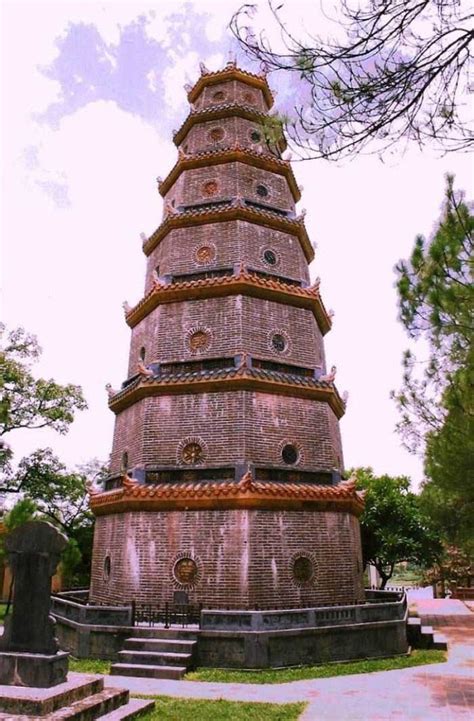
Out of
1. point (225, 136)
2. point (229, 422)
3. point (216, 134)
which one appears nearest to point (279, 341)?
point (229, 422)

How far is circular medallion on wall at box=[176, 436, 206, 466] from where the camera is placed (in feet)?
43.2

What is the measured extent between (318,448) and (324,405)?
122 centimetres

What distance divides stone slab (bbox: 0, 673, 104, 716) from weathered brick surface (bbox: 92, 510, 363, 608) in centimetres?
481

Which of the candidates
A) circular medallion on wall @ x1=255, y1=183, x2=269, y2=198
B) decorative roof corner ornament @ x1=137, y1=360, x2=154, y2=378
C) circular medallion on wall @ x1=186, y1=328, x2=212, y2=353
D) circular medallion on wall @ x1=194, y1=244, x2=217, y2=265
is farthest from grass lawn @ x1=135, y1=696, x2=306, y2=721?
circular medallion on wall @ x1=255, y1=183, x2=269, y2=198

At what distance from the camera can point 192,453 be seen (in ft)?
43.5

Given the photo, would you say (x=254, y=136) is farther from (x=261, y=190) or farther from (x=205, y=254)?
(x=205, y=254)

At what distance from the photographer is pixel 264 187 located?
17266 millimetres

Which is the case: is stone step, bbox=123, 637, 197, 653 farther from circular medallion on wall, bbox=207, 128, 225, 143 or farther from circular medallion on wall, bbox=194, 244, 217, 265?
circular medallion on wall, bbox=207, 128, 225, 143

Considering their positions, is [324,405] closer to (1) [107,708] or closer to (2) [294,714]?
(2) [294,714]

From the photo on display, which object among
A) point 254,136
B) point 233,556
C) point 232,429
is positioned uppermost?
point 254,136

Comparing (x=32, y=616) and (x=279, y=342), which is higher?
(x=279, y=342)

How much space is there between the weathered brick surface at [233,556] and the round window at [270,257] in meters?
7.30

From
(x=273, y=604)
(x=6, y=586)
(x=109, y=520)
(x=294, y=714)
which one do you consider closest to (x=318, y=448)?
(x=273, y=604)

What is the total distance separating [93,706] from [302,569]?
650 centimetres
